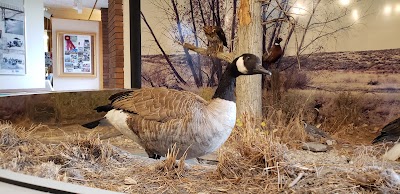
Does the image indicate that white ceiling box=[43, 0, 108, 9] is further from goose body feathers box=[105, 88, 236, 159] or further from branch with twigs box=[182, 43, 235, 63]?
goose body feathers box=[105, 88, 236, 159]

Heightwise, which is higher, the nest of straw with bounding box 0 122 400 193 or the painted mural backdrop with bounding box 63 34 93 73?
the painted mural backdrop with bounding box 63 34 93 73

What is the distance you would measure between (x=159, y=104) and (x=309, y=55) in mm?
2079

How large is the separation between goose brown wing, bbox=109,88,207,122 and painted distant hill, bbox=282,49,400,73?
6.32 ft

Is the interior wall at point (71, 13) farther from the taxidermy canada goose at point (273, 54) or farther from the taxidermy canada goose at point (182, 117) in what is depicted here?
the taxidermy canada goose at point (182, 117)

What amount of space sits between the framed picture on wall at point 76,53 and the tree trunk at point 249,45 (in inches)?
175

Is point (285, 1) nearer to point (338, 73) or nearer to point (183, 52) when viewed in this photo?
point (338, 73)

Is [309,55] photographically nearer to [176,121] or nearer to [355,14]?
[355,14]

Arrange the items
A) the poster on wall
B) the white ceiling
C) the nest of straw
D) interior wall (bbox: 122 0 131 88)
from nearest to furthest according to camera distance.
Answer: the nest of straw < interior wall (bbox: 122 0 131 88) < the poster on wall < the white ceiling

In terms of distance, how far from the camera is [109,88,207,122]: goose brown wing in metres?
1.43

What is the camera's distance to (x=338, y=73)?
2996 mm

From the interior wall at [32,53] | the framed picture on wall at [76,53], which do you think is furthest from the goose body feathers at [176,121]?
the framed picture on wall at [76,53]

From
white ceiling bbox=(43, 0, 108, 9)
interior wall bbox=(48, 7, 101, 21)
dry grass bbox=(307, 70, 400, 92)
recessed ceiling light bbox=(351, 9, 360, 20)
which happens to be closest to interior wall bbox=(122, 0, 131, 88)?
dry grass bbox=(307, 70, 400, 92)

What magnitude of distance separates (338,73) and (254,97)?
0.91m

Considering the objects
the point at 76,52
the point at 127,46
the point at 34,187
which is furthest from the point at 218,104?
the point at 76,52
